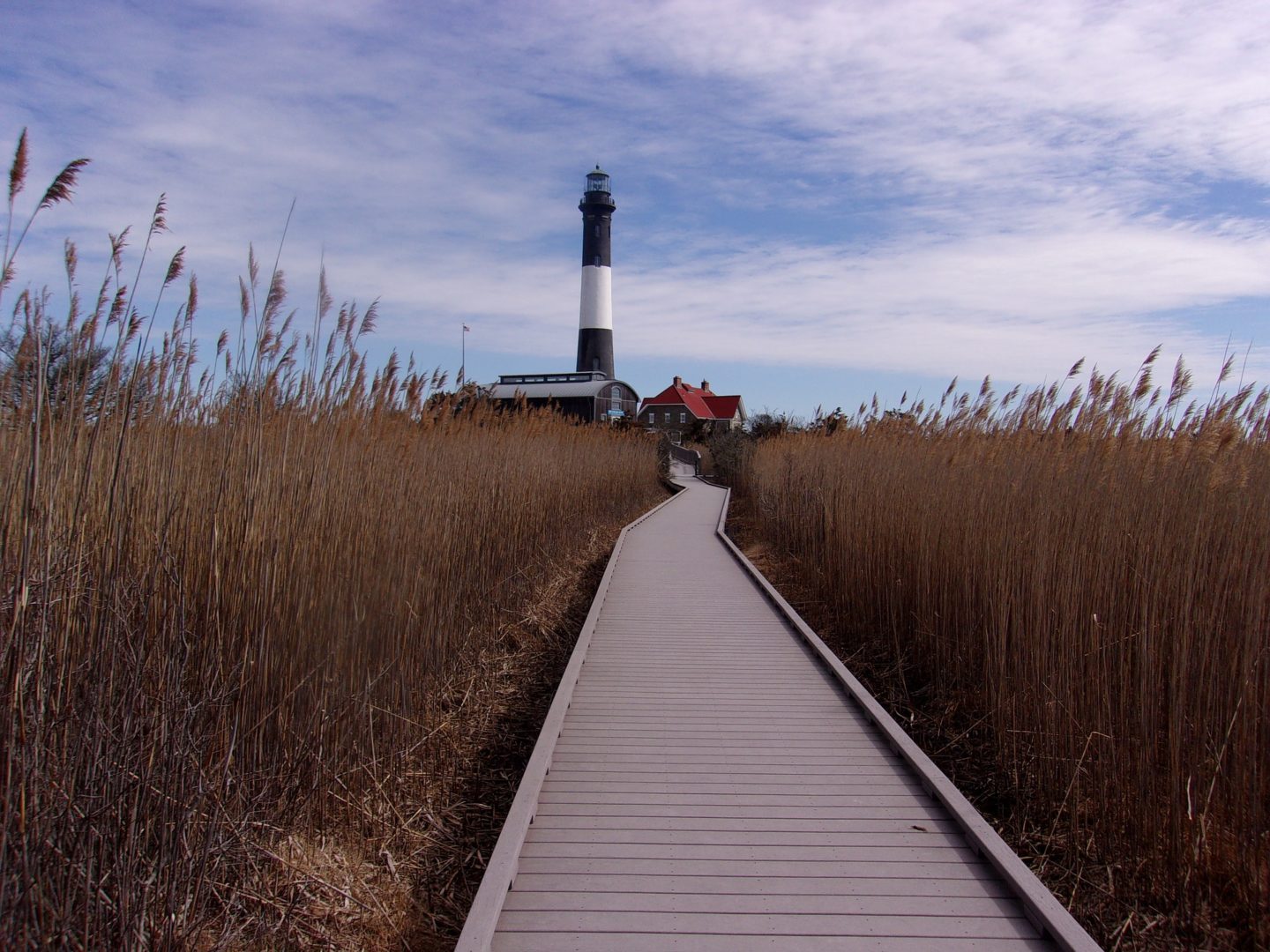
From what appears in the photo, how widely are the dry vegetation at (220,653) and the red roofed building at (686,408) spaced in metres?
43.1

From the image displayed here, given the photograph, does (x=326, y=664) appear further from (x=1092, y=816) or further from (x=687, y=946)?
(x=1092, y=816)

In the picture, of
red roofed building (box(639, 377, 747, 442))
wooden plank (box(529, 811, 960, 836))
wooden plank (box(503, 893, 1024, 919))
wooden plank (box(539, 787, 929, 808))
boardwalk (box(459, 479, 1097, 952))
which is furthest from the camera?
red roofed building (box(639, 377, 747, 442))

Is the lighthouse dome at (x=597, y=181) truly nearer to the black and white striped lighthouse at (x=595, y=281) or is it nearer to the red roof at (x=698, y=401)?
the black and white striped lighthouse at (x=595, y=281)

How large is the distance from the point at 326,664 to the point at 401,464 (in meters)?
1.40

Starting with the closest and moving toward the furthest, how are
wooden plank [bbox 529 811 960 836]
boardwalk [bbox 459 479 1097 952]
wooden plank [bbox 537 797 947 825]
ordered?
boardwalk [bbox 459 479 1097 952]
wooden plank [bbox 529 811 960 836]
wooden plank [bbox 537 797 947 825]

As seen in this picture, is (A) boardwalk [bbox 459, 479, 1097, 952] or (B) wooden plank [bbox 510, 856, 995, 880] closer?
(A) boardwalk [bbox 459, 479, 1097, 952]

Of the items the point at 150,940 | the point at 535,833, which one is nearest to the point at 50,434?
the point at 150,940

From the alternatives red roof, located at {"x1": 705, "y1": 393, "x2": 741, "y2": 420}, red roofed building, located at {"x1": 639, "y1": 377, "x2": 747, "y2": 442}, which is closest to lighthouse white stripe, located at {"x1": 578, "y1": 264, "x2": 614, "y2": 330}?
red roofed building, located at {"x1": 639, "y1": 377, "x2": 747, "y2": 442}

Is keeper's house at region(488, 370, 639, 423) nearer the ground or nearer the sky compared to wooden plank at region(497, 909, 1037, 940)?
nearer the sky

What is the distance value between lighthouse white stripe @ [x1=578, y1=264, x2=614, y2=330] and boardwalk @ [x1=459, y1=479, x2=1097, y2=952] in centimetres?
3306

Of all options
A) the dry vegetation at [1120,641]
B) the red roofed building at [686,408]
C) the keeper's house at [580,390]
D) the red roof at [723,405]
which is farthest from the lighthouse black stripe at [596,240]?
the dry vegetation at [1120,641]

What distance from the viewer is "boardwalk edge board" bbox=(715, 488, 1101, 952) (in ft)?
7.72

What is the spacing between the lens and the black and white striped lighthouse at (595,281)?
121ft

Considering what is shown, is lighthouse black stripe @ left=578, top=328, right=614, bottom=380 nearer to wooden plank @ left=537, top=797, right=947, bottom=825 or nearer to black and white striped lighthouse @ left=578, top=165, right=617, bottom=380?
black and white striped lighthouse @ left=578, top=165, right=617, bottom=380
